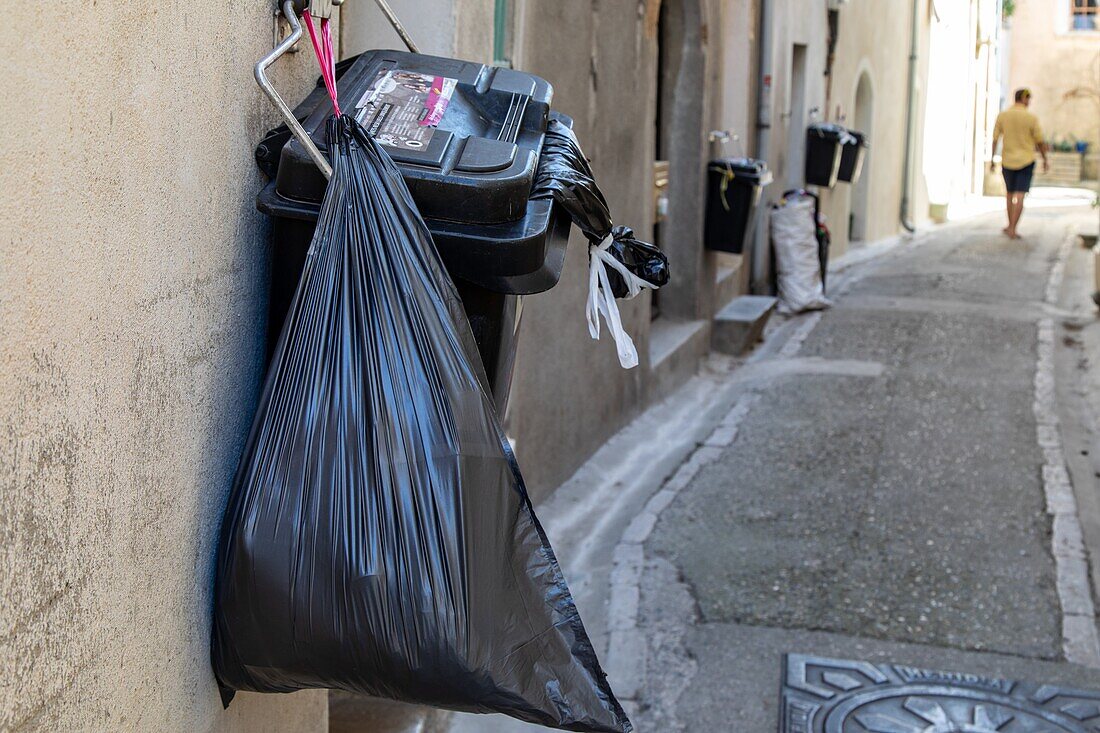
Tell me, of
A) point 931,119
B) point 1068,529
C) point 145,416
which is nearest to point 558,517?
point 1068,529

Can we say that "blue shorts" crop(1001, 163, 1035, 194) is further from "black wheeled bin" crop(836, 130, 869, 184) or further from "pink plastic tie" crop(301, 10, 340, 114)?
"pink plastic tie" crop(301, 10, 340, 114)

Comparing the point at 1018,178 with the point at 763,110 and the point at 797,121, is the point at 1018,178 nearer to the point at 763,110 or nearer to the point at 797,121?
the point at 797,121

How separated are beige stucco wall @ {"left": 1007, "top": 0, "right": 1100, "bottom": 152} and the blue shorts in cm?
1866

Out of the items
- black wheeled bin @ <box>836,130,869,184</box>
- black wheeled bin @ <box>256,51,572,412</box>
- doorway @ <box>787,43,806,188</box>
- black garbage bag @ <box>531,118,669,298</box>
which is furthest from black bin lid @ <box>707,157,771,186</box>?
black wheeled bin @ <box>256,51,572,412</box>

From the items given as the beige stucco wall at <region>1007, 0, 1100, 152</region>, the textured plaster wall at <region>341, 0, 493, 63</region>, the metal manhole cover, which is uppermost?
the beige stucco wall at <region>1007, 0, 1100, 152</region>

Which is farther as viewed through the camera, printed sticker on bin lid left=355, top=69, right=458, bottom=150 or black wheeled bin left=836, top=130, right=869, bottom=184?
black wheeled bin left=836, top=130, right=869, bottom=184

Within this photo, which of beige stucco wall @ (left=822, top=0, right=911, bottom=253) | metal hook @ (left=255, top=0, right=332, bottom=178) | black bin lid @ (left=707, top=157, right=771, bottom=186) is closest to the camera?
metal hook @ (left=255, top=0, right=332, bottom=178)

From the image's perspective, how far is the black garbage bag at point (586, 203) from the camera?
2.02 metres

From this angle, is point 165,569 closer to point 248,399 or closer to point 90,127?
point 248,399

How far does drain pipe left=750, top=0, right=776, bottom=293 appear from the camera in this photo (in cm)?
901

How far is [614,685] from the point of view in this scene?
3.44m

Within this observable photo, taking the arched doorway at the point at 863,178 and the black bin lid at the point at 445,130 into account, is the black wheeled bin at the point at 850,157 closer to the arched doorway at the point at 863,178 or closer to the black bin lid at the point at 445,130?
the arched doorway at the point at 863,178

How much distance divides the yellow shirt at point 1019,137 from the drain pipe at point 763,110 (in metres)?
6.21

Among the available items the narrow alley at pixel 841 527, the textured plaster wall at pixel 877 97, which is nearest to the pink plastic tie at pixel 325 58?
the narrow alley at pixel 841 527
